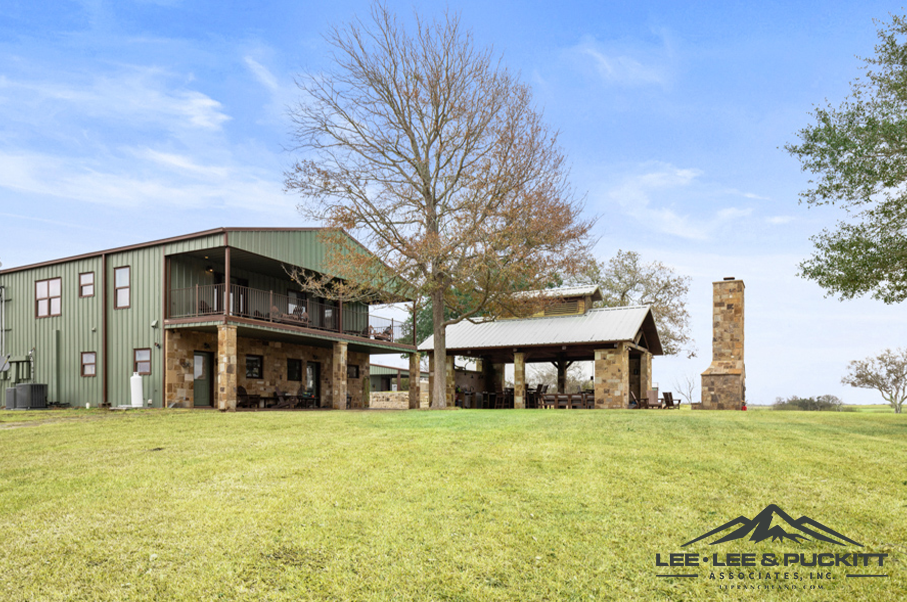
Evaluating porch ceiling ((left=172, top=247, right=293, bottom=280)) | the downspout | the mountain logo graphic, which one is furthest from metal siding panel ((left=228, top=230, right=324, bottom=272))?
the mountain logo graphic

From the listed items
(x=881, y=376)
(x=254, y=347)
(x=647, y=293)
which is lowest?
(x=881, y=376)

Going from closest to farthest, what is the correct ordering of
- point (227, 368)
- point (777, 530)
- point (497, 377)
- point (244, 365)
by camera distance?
point (777, 530)
point (227, 368)
point (244, 365)
point (497, 377)

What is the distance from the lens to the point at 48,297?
2403 cm

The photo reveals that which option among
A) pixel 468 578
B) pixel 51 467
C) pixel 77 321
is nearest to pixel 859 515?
pixel 468 578

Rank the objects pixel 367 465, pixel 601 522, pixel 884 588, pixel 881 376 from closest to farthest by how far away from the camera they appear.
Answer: pixel 884 588 → pixel 601 522 → pixel 367 465 → pixel 881 376

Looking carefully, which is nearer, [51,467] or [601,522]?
[601,522]

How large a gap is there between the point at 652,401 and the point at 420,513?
2560cm

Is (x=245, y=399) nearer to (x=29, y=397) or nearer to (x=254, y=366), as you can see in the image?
(x=254, y=366)

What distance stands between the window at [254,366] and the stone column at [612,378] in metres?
13.1

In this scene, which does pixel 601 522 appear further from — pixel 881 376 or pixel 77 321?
pixel 881 376

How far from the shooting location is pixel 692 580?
14.2 ft

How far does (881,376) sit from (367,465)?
132 ft

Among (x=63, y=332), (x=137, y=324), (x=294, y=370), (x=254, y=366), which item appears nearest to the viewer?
(x=137, y=324)

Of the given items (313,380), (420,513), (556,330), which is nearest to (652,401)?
(556,330)
